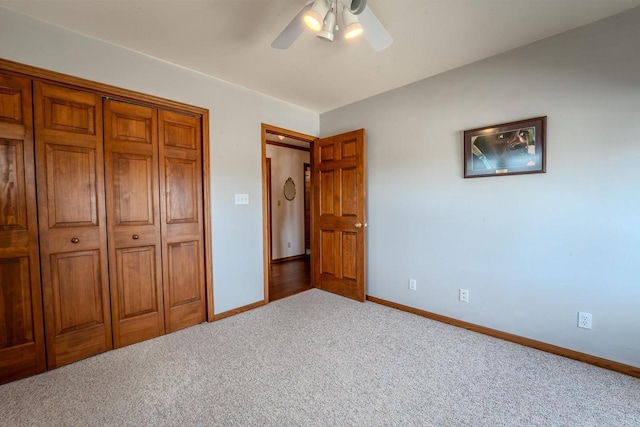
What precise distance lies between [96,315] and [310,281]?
2.55 m

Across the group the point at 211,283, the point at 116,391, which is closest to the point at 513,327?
the point at 211,283

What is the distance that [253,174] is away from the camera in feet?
10.0

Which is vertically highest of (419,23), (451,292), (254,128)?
(419,23)

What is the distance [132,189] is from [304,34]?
74.2 inches

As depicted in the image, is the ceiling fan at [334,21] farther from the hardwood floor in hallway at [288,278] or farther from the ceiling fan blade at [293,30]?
the hardwood floor in hallway at [288,278]

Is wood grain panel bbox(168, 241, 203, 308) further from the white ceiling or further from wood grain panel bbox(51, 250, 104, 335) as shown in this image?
the white ceiling

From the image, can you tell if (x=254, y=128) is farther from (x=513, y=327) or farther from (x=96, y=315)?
(x=513, y=327)

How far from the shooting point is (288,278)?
14.1ft

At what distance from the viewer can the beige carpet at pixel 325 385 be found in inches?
58.8

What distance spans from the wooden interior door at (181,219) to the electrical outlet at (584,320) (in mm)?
A: 3220

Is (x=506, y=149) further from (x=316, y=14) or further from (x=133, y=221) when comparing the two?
(x=133, y=221)

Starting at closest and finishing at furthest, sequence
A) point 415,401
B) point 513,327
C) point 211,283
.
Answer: point 415,401 < point 513,327 < point 211,283

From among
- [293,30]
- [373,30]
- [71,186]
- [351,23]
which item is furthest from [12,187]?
[373,30]

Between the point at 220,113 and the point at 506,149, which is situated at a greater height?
the point at 220,113
